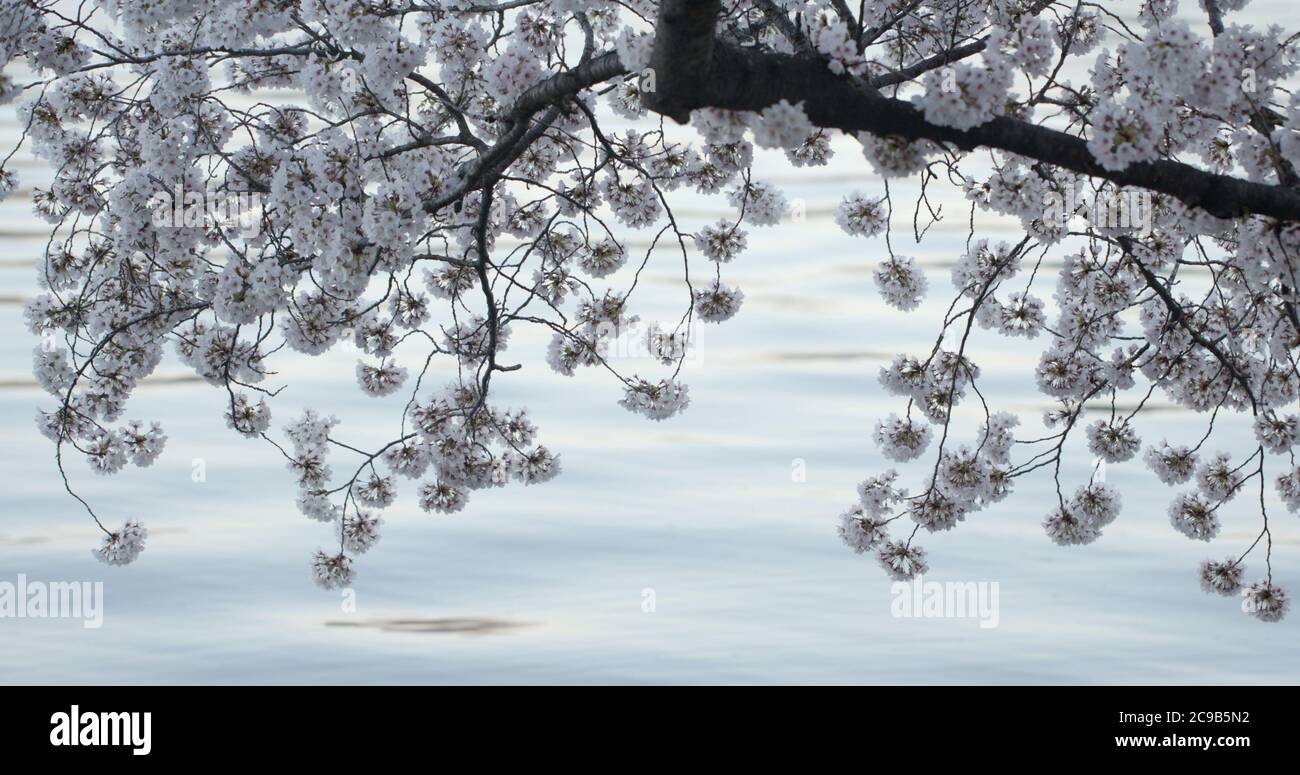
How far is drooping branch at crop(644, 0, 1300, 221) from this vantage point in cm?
432

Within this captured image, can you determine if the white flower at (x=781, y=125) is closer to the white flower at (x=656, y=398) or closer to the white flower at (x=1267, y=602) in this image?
the white flower at (x=656, y=398)

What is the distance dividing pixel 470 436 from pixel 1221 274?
3.87 meters

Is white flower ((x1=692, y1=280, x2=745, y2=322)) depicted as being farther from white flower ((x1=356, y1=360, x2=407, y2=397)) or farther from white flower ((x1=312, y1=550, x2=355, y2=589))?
white flower ((x1=312, y1=550, x2=355, y2=589))

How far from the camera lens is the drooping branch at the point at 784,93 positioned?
14.2ft

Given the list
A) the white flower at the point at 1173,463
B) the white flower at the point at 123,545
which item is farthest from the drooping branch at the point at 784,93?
the white flower at the point at 123,545

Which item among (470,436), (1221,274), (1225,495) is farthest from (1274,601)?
(470,436)

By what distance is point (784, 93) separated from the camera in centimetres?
446

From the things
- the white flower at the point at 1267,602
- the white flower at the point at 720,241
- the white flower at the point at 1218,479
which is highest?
the white flower at the point at 720,241

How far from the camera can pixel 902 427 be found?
24.6 ft

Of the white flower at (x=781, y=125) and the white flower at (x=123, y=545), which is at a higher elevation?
the white flower at (x=781, y=125)

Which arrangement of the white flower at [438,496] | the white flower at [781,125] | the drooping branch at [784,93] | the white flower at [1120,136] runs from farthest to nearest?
the white flower at [438,496] → the white flower at [1120,136] → the white flower at [781,125] → the drooping branch at [784,93]

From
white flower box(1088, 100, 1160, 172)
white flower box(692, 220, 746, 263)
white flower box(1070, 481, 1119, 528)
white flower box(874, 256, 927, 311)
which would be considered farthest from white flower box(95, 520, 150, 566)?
white flower box(1088, 100, 1160, 172)

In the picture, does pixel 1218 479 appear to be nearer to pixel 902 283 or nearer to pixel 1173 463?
pixel 1173 463

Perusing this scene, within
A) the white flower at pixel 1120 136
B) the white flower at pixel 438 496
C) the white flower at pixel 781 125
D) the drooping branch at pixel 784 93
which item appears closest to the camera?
the drooping branch at pixel 784 93
